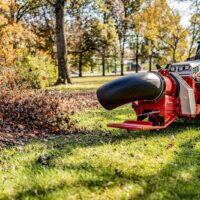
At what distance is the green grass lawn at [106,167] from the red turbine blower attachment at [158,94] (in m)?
0.30

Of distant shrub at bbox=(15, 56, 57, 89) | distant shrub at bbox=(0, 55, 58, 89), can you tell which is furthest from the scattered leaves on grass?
distant shrub at bbox=(15, 56, 57, 89)

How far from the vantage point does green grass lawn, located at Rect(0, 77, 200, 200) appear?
386 centimetres

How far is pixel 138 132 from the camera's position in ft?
22.5

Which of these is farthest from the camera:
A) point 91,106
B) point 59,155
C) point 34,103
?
point 91,106

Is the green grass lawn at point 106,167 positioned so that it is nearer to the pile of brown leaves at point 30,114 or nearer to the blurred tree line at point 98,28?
the pile of brown leaves at point 30,114

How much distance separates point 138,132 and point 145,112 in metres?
0.53

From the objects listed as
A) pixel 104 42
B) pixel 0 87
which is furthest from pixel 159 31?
pixel 0 87

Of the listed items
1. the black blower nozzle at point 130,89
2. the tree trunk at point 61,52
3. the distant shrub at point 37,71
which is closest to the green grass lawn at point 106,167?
the black blower nozzle at point 130,89

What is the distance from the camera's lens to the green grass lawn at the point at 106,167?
3.86 metres

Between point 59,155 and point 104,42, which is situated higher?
point 104,42

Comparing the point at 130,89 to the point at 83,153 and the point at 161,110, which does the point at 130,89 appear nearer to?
the point at 161,110

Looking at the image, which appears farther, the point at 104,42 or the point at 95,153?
the point at 104,42

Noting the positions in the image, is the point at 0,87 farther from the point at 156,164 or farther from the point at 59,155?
the point at 156,164

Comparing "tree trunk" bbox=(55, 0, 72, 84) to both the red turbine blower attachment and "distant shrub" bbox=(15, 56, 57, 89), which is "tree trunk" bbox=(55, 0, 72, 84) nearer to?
"distant shrub" bbox=(15, 56, 57, 89)
